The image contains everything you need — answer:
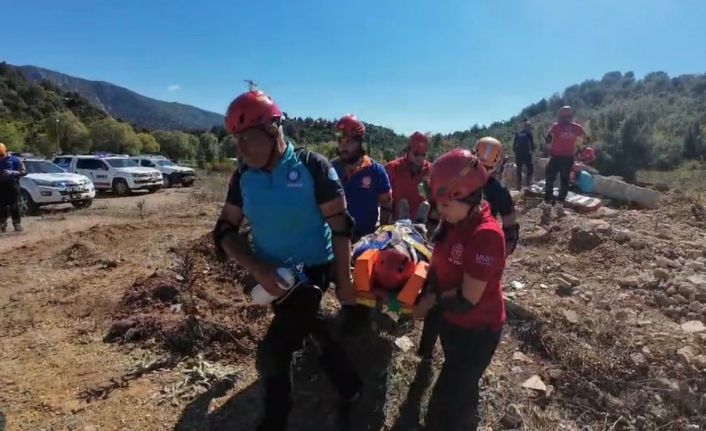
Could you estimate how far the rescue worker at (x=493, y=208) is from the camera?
312 cm

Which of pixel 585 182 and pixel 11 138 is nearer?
pixel 585 182

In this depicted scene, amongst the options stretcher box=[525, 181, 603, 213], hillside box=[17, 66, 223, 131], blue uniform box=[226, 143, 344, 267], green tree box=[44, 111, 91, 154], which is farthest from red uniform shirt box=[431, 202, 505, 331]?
hillside box=[17, 66, 223, 131]

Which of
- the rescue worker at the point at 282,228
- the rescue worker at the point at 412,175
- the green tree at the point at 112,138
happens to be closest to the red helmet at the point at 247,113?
the rescue worker at the point at 282,228

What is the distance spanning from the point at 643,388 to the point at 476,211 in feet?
7.04

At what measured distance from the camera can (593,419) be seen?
3.02 m

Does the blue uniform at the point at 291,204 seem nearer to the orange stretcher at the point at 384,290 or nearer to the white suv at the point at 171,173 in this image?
the orange stretcher at the point at 384,290

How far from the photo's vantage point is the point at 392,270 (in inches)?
98.8

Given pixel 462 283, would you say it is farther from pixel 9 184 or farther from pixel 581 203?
pixel 9 184

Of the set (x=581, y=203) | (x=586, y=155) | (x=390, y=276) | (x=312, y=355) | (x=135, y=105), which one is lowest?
(x=312, y=355)

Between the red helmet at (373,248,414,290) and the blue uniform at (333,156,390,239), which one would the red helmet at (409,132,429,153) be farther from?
the red helmet at (373,248,414,290)

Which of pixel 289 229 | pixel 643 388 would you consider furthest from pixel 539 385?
pixel 289 229

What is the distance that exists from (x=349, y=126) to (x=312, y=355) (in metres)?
1.72

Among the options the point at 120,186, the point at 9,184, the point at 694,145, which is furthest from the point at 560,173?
the point at 694,145

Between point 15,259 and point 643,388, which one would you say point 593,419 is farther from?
point 15,259
